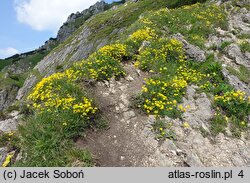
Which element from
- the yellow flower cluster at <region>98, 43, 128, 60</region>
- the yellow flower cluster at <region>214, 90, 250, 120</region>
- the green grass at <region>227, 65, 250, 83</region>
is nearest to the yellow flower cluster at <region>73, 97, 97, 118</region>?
the yellow flower cluster at <region>98, 43, 128, 60</region>

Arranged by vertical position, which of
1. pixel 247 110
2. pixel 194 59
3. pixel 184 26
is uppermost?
pixel 184 26

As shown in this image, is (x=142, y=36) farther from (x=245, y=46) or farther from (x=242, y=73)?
(x=245, y=46)

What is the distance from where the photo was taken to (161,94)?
1171 centimetres

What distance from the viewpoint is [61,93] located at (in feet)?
35.8

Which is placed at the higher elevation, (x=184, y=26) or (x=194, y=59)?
(x=184, y=26)

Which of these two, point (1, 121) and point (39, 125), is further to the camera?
point (1, 121)

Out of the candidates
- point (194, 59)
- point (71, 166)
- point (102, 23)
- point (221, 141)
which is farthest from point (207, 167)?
point (102, 23)

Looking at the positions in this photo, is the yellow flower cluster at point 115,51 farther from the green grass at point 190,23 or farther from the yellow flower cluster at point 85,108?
the yellow flower cluster at point 85,108

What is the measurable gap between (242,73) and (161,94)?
6266 millimetres

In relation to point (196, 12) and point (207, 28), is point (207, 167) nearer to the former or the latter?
point (207, 28)

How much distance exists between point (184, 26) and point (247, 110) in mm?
10023

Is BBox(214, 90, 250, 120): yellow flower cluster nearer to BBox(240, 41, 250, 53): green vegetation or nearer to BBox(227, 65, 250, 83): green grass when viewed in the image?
BBox(227, 65, 250, 83): green grass

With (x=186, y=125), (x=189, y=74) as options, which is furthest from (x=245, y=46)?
(x=186, y=125)

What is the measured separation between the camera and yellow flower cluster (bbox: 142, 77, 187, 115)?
11312 mm
